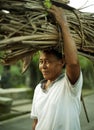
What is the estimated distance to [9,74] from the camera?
17.3 meters

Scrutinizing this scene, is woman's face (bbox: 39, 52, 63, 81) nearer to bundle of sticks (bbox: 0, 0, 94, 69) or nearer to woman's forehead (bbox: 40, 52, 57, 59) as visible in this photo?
woman's forehead (bbox: 40, 52, 57, 59)

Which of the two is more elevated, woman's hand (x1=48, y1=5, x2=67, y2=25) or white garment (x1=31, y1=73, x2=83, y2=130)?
woman's hand (x1=48, y1=5, x2=67, y2=25)

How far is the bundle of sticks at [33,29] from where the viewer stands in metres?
2.10

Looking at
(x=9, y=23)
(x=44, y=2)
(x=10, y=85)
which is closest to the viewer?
(x=9, y=23)

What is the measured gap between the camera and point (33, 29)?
2.23 metres

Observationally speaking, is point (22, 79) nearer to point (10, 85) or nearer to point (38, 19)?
point (10, 85)

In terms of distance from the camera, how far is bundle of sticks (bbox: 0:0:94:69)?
2.10 metres

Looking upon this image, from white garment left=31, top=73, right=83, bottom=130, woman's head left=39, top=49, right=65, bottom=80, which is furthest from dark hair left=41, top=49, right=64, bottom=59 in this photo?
white garment left=31, top=73, right=83, bottom=130

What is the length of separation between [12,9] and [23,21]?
0.11 m

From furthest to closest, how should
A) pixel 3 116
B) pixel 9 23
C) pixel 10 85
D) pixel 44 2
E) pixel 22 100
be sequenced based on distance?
pixel 10 85
pixel 22 100
pixel 3 116
pixel 44 2
pixel 9 23

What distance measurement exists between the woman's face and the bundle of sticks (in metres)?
0.26

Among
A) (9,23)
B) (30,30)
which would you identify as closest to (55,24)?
(30,30)

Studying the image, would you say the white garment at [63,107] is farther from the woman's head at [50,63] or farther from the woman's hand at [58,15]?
the woman's hand at [58,15]

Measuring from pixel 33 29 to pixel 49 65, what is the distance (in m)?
0.55
